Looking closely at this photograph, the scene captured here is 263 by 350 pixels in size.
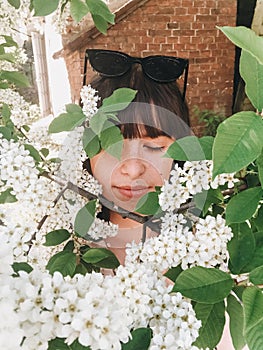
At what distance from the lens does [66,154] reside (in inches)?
36.2

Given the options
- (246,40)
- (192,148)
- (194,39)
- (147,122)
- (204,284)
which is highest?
(246,40)

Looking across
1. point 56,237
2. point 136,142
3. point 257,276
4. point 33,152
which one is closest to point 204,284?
point 257,276

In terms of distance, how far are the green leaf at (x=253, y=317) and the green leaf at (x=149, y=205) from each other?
22 centimetres

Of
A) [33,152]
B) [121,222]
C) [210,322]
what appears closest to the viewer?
[210,322]

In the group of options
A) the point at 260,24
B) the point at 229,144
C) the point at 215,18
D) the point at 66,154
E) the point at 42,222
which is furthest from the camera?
the point at 215,18

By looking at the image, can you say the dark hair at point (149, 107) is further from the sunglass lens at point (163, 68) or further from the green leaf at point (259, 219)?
the green leaf at point (259, 219)

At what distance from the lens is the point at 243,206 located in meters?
0.61

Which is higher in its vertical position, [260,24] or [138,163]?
[138,163]

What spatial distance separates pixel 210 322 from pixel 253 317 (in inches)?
4.6

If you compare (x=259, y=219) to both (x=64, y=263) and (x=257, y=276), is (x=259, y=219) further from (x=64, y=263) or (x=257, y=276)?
(x=64, y=263)

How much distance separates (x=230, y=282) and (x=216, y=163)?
172mm

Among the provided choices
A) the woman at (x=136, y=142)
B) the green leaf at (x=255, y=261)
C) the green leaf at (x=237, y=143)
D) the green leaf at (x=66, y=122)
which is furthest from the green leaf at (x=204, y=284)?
the woman at (x=136, y=142)

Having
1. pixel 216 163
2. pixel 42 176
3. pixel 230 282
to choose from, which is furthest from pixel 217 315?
pixel 42 176

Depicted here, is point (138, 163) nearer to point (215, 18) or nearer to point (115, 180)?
point (115, 180)
